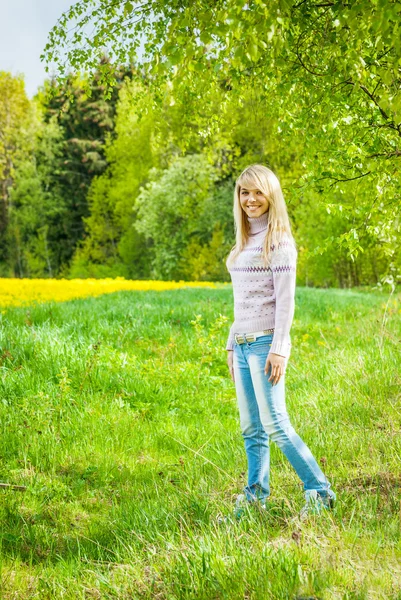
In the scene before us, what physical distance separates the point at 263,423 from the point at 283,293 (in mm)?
697

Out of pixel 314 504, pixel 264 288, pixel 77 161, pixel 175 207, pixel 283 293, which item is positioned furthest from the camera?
pixel 77 161

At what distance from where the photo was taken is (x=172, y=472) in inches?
166

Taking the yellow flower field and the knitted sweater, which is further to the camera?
the yellow flower field

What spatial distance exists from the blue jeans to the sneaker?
0.03 meters

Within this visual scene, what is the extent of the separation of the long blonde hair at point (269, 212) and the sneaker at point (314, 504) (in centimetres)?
122

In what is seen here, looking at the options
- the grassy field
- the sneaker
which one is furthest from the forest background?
the sneaker

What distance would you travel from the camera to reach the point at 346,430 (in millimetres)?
4473

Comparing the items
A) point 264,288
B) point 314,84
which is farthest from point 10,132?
point 264,288

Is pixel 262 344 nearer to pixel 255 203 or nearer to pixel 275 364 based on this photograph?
pixel 275 364

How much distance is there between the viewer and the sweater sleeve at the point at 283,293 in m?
3.07

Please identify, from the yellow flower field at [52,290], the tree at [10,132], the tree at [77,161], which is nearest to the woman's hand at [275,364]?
the yellow flower field at [52,290]

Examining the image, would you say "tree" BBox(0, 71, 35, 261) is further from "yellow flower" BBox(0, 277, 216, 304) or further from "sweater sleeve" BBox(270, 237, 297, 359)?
"sweater sleeve" BBox(270, 237, 297, 359)

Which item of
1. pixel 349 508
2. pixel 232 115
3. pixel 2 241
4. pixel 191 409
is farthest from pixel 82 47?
pixel 2 241

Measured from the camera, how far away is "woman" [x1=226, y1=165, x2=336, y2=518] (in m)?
3.09
